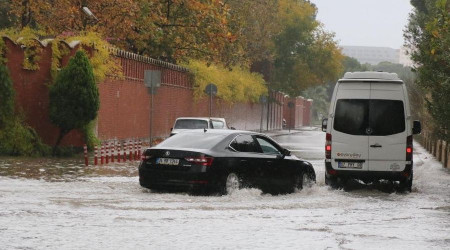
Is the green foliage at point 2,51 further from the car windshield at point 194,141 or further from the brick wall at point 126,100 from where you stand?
the car windshield at point 194,141

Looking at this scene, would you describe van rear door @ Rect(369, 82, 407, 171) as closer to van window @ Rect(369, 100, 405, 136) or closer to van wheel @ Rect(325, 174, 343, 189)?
van window @ Rect(369, 100, 405, 136)

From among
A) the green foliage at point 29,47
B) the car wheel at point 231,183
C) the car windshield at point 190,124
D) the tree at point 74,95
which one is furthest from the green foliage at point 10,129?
the car wheel at point 231,183

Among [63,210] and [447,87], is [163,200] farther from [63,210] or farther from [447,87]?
[447,87]

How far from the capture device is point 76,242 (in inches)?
410

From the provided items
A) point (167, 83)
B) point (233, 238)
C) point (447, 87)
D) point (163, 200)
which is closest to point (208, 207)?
point (163, 200)

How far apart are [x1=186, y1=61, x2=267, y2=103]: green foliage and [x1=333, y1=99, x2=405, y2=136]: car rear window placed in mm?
33036

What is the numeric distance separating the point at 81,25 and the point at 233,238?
31.3 m

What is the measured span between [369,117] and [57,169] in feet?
26.4

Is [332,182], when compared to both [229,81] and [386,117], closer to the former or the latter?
[386,117]

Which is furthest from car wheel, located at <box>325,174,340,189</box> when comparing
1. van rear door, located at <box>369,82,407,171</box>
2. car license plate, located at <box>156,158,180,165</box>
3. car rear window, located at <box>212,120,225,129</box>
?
car rear window, located at <box>212,120,225,129</box>

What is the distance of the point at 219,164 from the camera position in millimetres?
16359

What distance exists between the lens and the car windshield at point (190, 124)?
3103 cm

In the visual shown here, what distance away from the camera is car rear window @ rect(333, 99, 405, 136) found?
1911cm

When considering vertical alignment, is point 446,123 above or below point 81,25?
below
